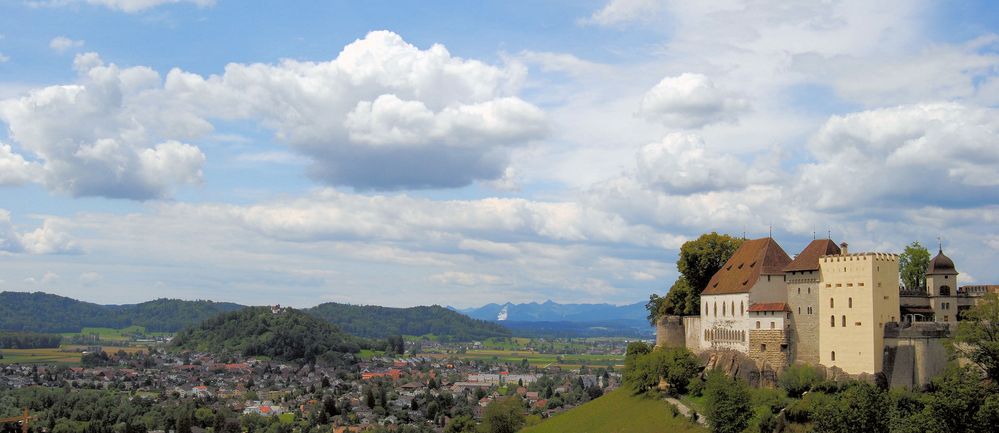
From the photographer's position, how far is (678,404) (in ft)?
233

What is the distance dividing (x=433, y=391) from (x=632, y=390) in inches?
4076

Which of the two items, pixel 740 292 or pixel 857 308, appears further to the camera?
pixel 740 292

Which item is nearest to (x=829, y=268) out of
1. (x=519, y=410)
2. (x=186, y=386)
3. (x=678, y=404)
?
(x=678, y=404)

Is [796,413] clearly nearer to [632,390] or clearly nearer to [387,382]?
[632,390]

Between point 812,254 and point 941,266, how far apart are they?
26.0 ft

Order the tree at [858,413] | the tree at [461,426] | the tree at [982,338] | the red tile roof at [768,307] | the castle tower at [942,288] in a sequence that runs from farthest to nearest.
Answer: the tree at [461,426]
the red tile roof at [768,307]
the castle tower at [942,288]
the tree at [982,338]
the tree at [858,413]

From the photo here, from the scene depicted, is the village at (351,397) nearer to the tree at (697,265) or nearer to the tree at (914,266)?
the tree at (697,265)

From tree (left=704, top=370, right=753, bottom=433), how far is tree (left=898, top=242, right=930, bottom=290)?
16.8 meters

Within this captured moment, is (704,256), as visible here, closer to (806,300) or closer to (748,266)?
(748,266)

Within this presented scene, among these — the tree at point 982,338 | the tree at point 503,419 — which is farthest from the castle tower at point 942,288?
the tree at point 503,419

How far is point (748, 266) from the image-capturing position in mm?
70875

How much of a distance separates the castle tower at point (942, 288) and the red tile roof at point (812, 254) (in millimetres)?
6247

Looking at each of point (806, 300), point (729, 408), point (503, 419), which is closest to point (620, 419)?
point (729, 408)

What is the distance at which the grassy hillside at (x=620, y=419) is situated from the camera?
68.7 metres
